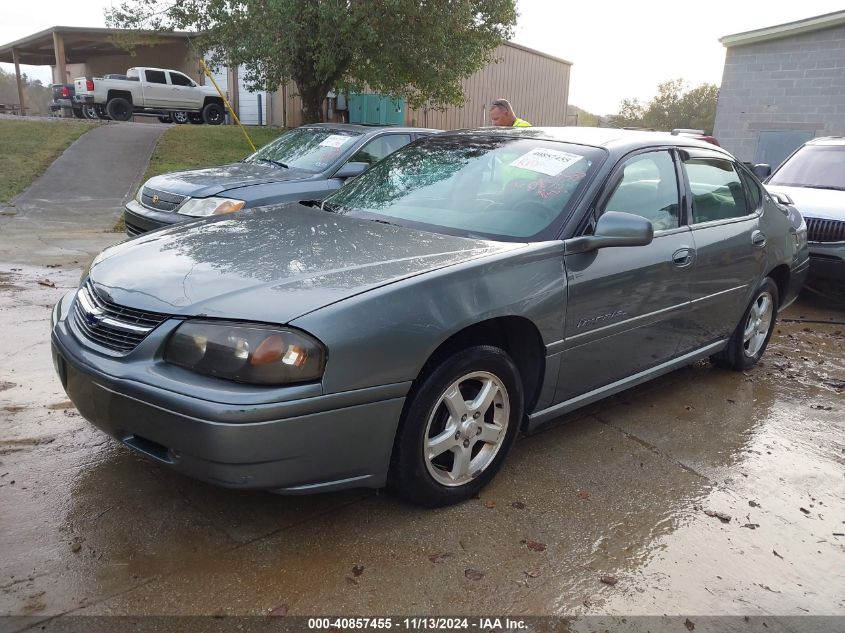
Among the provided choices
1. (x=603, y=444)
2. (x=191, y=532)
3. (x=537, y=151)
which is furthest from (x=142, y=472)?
(x=537, y=151)

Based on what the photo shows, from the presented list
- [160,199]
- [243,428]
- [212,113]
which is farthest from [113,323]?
[212,113]

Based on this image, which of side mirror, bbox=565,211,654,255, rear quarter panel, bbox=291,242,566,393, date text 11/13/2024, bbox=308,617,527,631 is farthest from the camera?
side mirror, bbox=565,211,654,255

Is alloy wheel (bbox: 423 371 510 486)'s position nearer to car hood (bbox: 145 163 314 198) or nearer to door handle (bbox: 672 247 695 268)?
door handle (bbox: 672 247 695 268)

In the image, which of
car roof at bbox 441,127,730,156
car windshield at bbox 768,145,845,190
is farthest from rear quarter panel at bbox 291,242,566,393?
car windshield at bbox 768,145,845,190

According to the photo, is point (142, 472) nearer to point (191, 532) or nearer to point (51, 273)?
point (191, 532)

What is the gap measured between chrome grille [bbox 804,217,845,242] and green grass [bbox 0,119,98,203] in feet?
37.8

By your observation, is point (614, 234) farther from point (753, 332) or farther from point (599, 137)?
point (753, 332)

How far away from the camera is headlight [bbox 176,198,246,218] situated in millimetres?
6336

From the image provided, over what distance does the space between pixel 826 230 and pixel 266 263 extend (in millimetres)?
6393

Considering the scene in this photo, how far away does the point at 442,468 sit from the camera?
2.96 metres

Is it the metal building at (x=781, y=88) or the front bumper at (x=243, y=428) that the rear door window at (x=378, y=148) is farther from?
the metal building at (x=781, y=88)

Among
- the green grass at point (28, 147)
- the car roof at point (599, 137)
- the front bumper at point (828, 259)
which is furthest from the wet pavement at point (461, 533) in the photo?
the green grass at point (28, 147)

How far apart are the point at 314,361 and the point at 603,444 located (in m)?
1.99

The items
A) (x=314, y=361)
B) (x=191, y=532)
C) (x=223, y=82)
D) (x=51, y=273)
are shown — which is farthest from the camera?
(x=223, y=82)
